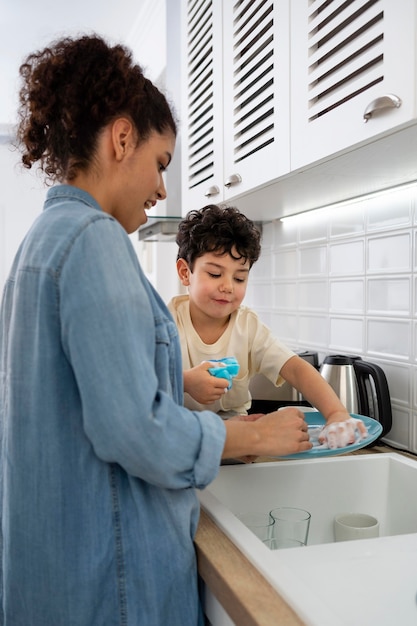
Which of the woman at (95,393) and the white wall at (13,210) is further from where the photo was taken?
the white wall at (13,210)

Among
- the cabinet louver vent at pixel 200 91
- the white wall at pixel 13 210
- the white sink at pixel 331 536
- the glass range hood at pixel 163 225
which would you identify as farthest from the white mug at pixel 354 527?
the white wall at pixel 13 210

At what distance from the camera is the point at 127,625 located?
2.29ft

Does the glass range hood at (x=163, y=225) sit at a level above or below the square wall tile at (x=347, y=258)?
above

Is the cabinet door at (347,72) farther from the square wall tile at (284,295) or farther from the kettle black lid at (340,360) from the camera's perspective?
the square wall tile at (284,295)

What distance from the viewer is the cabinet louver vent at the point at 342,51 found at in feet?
3.04

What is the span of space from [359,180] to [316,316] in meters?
0.54

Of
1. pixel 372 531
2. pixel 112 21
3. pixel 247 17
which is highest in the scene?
pixel 112 21

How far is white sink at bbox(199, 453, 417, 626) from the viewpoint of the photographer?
0.73 m

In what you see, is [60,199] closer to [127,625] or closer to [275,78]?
[127,625]

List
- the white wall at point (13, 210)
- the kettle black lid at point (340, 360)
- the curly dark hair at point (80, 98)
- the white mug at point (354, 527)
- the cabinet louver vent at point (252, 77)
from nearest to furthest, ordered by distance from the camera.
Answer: the curly dark hair at point (80, 98)
the white mug at point (354, 527)
the cabinet louver vent at point (252, 77)
the kettle black lid at point (340, 360)
the white wall at point (13, 210)

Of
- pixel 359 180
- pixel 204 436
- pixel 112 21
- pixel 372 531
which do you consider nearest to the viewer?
pixel 204 436

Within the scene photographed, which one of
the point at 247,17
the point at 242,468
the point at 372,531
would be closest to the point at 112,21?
the point at 247,17

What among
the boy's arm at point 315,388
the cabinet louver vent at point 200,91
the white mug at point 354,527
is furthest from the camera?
the cabinet louver vent at point 200,91

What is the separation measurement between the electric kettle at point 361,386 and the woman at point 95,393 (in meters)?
0.67
